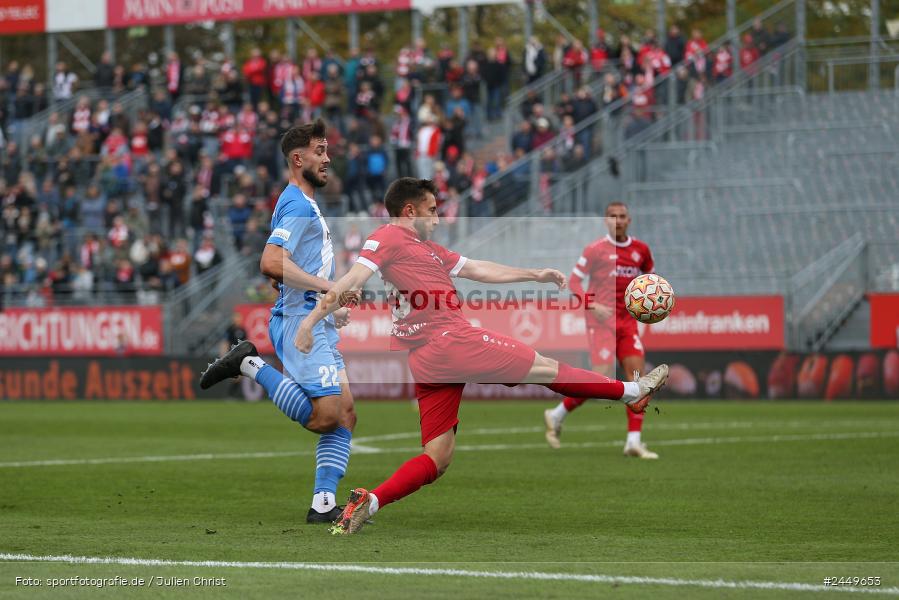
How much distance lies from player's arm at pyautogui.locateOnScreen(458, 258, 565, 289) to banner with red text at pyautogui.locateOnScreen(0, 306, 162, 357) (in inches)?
868

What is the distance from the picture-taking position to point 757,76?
3184cm

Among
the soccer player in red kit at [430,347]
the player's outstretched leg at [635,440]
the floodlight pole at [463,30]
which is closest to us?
the soccer player in red kit at [430,347]

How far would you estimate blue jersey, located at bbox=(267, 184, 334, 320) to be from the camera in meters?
9.46

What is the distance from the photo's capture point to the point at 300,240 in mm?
9625

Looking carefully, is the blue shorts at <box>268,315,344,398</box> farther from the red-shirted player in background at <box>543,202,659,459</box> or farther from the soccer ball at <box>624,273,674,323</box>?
the red-shirted player in background at <box>543,202,659,459</box>

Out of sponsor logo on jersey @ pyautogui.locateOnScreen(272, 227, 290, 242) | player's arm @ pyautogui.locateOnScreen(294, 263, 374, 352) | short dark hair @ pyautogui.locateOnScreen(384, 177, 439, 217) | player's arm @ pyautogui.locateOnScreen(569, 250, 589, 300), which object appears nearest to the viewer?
player's arm @ pyautogui.locateOnScreen(294, 263, 374, 352)

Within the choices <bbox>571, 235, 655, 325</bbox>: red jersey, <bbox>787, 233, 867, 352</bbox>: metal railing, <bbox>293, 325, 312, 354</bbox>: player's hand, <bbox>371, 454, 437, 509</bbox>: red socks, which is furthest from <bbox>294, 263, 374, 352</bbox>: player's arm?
<bbox>787, 233, 867, 352</bbox>: metal railing

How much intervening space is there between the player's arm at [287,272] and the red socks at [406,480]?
4.19 feet

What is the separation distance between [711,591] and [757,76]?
26.5 metres

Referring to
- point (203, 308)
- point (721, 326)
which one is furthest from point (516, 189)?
point (203, 308)

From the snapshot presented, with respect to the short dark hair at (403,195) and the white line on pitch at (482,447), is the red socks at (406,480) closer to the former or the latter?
the short dark hair at (403,195)

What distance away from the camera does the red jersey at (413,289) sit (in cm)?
913

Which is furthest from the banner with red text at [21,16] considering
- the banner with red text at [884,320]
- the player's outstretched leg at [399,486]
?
the player's outstretched leg at [399,486]

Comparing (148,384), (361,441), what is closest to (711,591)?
(361,441)
